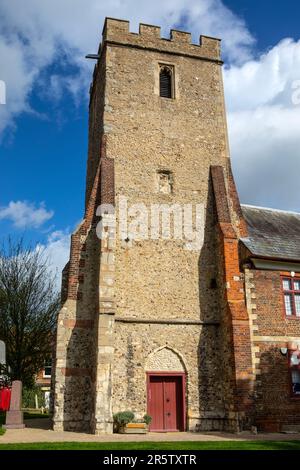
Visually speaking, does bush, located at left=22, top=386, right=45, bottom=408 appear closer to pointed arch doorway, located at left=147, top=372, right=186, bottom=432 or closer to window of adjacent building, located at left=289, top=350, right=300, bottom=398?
pointed arch doorway, located at left=147, top=372, right=186, bottom=432

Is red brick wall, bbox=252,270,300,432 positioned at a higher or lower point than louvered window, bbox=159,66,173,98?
lower

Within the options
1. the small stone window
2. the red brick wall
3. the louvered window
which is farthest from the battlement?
the red brick wall

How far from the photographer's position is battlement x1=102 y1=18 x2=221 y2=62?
20891mm

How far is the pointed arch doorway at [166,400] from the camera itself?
16.2 meters

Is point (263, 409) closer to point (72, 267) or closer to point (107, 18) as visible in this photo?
point (72, 267)

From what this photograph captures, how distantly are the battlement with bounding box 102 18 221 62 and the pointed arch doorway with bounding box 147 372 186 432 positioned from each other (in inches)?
570

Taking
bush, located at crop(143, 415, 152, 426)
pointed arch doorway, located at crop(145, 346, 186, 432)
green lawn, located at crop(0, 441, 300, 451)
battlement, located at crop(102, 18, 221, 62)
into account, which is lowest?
green lawn, located at crop(0, 441, 300, 451)

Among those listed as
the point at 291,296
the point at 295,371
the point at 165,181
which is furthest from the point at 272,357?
the point at 165,181

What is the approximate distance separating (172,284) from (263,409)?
5468 mm

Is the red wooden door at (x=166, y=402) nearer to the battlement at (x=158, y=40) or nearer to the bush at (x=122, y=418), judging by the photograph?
the bush at (x=122, y=418)

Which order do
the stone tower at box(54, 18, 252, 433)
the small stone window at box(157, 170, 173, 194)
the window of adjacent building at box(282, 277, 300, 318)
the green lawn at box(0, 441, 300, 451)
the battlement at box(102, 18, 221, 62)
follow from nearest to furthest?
the green lawn at box(0, 441, 300, 451), the stone tower at box(54, 18, 252, 433), the window of adjacent building at box(282, 277, 300, 318), the small stone window at box(157, 170, 173, 194), the battlement at box(102, 18, 221, 62)

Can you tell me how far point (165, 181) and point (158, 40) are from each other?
23.5 feet

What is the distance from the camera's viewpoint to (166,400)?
16500mm
